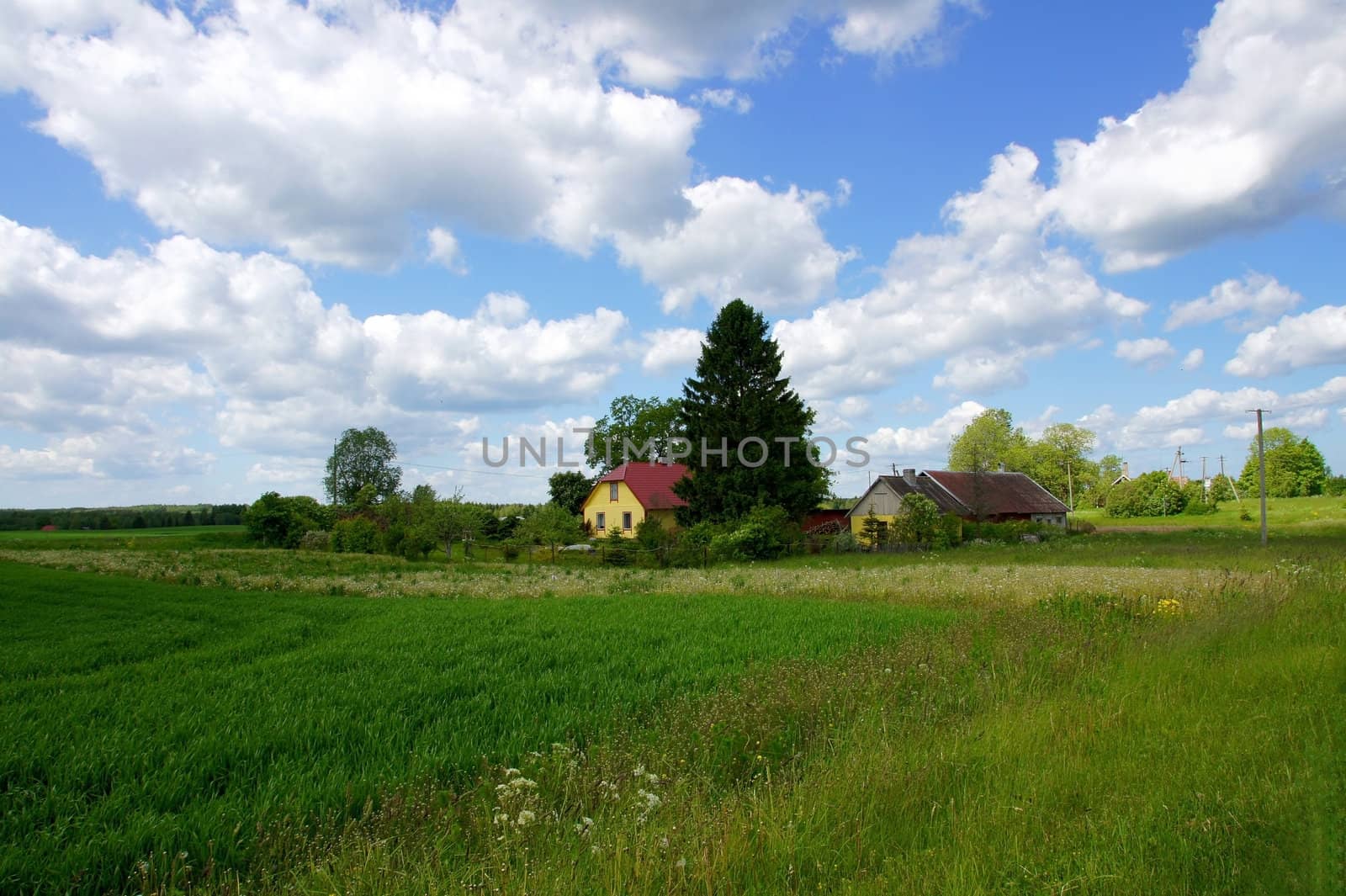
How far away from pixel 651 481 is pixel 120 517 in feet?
178

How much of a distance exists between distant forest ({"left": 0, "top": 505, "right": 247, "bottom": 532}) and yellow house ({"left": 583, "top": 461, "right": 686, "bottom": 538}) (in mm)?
29708

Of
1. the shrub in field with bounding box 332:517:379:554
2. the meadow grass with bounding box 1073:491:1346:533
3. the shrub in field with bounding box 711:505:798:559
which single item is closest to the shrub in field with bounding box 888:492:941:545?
the shrub in field with bounding box 711:505:798:559

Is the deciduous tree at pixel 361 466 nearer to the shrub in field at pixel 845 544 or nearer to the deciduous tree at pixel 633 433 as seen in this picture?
the deciduous tree at pixel 633 433

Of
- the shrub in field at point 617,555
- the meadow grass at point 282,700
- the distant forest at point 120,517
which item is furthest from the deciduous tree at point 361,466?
the meadow grass at point 282,700

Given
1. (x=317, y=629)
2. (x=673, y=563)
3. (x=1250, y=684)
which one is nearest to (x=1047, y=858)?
(x=1250, y=684)

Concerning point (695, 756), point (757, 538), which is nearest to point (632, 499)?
point (757, 538)

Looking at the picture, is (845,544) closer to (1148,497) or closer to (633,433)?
(633,433)

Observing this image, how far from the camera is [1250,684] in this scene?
19.6 feet

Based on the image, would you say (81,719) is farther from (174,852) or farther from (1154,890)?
(1154,890)

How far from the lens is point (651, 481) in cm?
5559

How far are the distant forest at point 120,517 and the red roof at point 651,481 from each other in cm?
3231

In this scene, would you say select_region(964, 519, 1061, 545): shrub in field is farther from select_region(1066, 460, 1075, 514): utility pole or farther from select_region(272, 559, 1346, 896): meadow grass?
select_region(1066, 460, 1075, 514): utility pole

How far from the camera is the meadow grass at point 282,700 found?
431 cm

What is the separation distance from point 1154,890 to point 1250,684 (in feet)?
13.7
